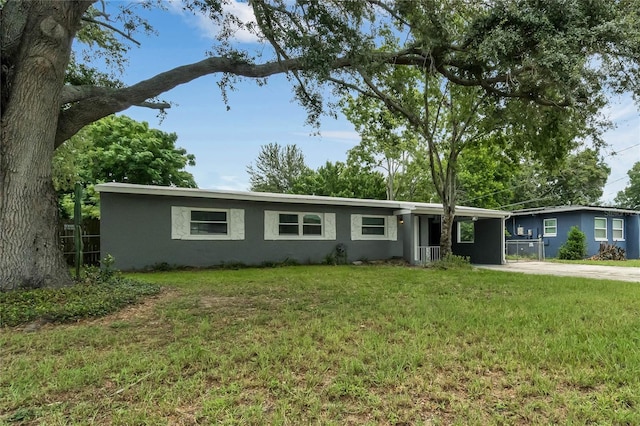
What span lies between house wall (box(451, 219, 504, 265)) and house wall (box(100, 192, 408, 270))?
5.55m

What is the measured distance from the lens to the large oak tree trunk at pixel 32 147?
5.16m

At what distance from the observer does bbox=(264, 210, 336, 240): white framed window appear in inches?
490

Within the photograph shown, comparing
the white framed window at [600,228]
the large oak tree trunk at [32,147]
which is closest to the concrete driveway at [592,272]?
the white framed window at [600,228]

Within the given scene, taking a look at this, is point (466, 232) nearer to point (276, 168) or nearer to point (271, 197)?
point (271, 197)

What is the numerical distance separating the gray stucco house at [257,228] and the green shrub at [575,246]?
4.46m

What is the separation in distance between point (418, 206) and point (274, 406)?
1220cm

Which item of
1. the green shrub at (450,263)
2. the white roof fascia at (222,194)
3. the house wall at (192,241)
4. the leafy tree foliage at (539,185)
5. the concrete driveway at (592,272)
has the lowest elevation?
the concrete driveway at (592,272)

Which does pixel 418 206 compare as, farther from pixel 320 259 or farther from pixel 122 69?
pixel 122 69

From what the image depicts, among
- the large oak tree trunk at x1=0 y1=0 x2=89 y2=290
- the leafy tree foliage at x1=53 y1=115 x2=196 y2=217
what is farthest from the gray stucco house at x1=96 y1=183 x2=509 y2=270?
the leafy tree foliage at x1=53 y1=115 x2=196 y2=217

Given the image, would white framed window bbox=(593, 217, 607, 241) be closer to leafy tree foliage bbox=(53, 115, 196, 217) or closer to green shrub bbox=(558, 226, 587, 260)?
green shrub bbox=(558, 226, 587, 260)

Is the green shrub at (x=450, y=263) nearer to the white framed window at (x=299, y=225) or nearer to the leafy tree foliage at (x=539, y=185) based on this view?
the white framed window at (x=299, y=225)

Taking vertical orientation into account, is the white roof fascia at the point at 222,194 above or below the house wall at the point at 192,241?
above

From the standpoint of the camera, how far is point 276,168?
3853 centimetres

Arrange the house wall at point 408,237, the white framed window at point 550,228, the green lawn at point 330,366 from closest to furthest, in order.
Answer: the green lawn at point 330,366 → the house wall at point 408,237 → the white framed window at point 550,228
